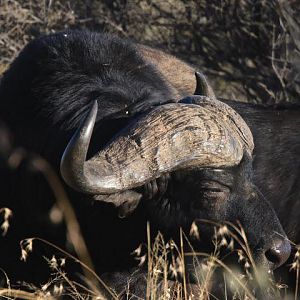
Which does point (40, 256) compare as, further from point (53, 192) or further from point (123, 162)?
point (123, 162)

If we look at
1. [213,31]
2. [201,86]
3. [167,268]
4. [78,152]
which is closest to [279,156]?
[201,86]

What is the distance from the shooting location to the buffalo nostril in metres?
5.84

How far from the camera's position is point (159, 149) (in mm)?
5621

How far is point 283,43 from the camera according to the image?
460 inches

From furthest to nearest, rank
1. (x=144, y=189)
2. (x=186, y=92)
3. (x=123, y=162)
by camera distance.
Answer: (x=186, y=92) → (x=144, y=189) → (x=123, y=162)

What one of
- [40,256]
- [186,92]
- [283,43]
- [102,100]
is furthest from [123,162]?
[283,43]

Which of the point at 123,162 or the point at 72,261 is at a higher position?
the point at 123,162

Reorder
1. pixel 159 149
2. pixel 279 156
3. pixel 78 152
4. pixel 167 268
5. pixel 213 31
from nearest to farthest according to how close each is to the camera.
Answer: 1. pixel 78 152
2. pixel 159 149
3. pixel 167 268
4. pixel 279 156
5. pixel 213 31

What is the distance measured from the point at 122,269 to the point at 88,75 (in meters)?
1.26

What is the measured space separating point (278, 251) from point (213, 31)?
21.0ft

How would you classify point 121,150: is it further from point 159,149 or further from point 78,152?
point 78,152

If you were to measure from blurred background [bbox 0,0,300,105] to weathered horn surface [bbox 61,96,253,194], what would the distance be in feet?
19.0

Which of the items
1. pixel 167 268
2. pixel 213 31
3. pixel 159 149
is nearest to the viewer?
pixel 159 149

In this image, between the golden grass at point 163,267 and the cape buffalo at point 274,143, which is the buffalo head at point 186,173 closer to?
the golden grass at point 163,267
